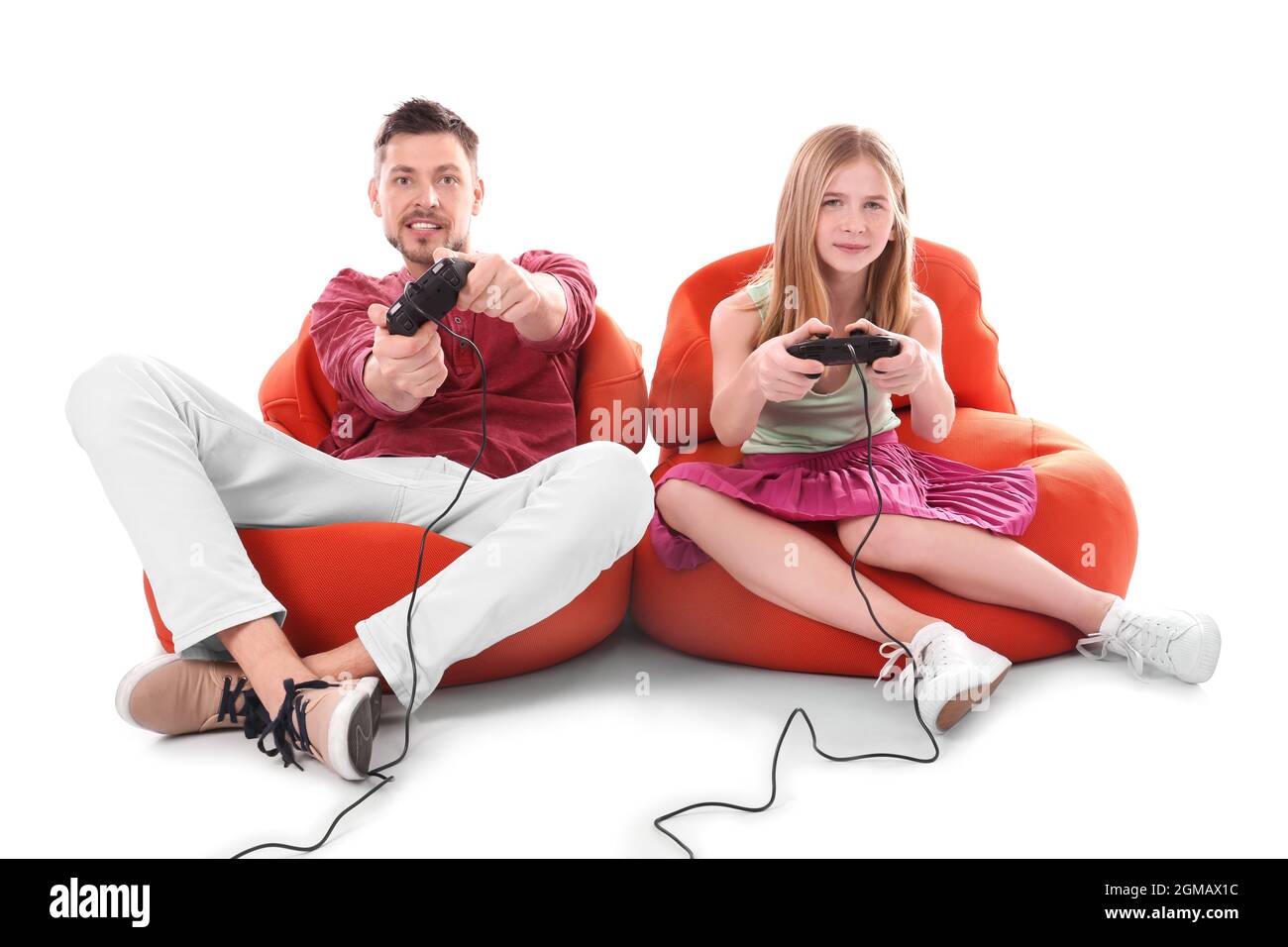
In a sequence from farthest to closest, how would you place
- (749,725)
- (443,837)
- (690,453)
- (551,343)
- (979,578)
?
(690,453) < (551,343) < (979,578) < (749,725) < (443,837)

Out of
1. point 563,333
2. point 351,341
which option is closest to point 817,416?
point 563,333

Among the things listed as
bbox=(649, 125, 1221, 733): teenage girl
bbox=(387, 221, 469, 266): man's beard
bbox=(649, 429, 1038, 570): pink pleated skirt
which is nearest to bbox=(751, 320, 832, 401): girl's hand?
bbox=(649, 125, 1221, 733): teenage girl

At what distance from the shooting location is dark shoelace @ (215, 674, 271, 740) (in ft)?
4.48

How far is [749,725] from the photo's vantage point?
1.46 meters

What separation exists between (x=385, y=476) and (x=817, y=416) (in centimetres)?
71

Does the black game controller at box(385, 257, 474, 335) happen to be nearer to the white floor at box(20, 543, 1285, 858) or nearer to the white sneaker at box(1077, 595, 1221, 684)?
Result: the white floor at box(20, 543, 1285, 858)

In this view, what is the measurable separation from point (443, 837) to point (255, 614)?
1.32ft

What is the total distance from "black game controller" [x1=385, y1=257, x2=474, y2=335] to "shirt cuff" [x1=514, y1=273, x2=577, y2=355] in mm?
231

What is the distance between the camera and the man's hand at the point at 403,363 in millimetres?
1528

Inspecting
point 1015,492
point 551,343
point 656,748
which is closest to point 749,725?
point 656,748

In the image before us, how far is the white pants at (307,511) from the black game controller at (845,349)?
290 mm

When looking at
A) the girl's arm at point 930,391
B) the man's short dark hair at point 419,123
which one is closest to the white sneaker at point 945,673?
the girl's arm at point 930,391

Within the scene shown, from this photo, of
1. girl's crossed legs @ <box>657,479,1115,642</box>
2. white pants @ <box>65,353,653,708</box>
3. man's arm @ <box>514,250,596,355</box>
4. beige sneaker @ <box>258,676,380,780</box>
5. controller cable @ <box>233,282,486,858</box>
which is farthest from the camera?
man's arm @ <box>514,250,596,355</box>

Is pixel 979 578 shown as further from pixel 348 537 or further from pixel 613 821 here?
pixel 348 537
